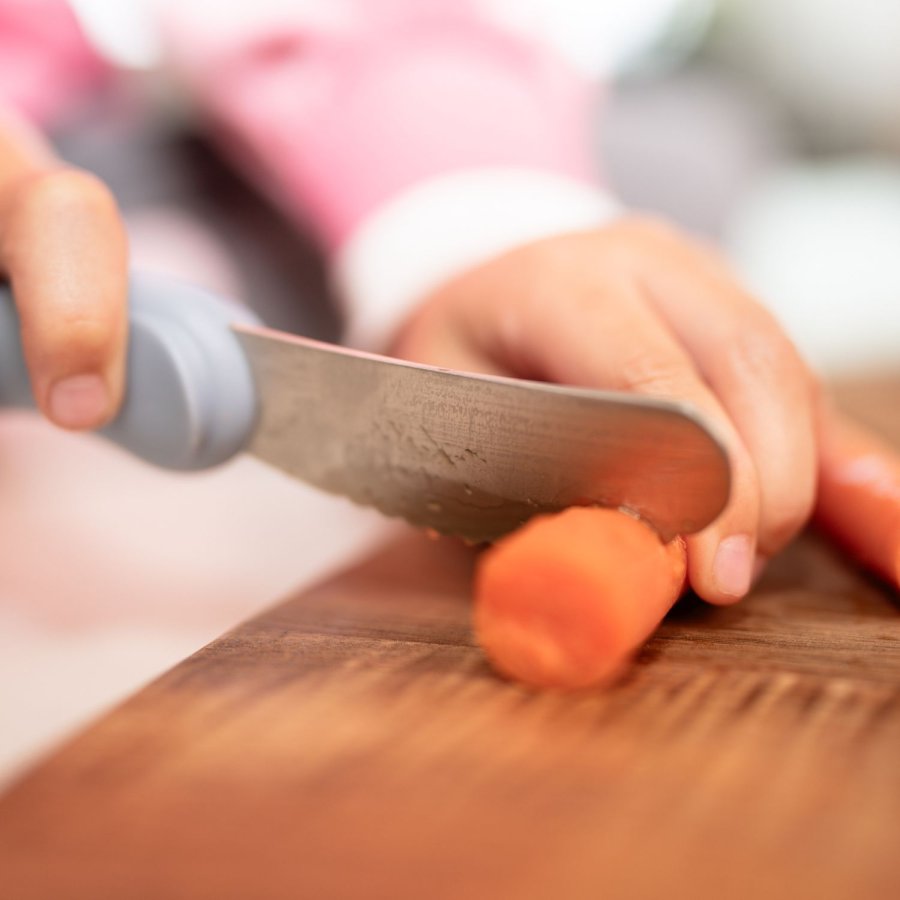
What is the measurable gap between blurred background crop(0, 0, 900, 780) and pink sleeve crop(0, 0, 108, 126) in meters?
0.02

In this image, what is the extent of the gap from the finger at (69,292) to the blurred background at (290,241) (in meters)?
0.15

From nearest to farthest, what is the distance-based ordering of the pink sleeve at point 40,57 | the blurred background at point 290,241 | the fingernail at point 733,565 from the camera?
the fingernail at point 733,565 → the blurred background at point 290,241 → the pink sleeve at point 40,57

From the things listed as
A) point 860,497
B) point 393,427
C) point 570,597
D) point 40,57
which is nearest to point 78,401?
point 393,427

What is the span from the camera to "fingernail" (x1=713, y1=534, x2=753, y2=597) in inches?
16.1

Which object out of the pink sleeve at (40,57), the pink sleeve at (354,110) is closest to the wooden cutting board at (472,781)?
the pink sleeve at (354,110)

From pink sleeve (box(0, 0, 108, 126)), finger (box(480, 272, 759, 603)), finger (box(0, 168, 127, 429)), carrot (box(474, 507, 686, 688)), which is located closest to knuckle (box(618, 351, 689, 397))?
finger (box(480, 272, 759, 603))

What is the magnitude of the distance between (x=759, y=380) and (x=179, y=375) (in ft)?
0.94

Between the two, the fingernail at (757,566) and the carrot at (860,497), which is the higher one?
the carrot at (860,497)

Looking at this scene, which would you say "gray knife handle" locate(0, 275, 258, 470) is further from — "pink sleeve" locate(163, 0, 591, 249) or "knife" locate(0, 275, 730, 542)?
"pink sleeve" locate(163, 0, 591, 249)

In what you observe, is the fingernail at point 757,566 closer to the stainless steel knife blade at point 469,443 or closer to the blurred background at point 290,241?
the stainless steel knife blade at point 469,443

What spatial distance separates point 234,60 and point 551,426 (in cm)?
79

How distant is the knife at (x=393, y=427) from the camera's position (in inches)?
14.1

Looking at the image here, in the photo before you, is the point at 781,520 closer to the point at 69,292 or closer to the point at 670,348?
the point at 670,348

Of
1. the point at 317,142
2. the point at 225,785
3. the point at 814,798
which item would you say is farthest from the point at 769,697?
the point at 317,142
